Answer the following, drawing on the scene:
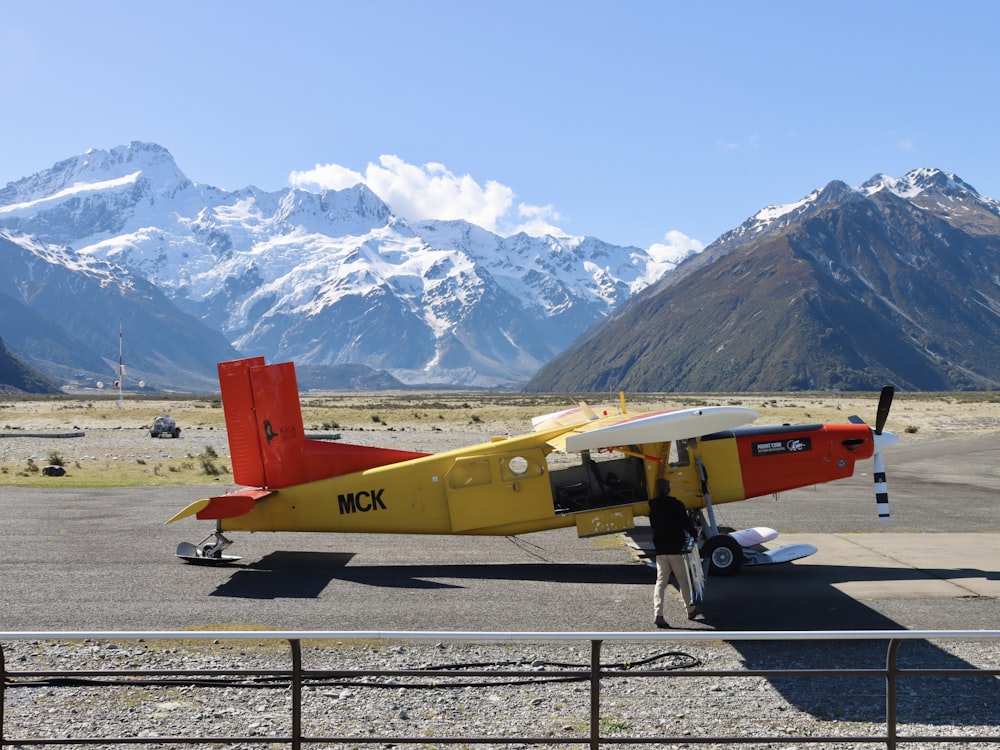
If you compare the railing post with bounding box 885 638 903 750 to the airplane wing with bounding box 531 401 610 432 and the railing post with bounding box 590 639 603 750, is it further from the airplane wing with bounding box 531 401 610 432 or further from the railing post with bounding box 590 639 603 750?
the airplane wing with bounding box 531 401 610 432

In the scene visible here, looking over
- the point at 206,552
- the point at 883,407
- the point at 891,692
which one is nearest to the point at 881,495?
the point at 883,407

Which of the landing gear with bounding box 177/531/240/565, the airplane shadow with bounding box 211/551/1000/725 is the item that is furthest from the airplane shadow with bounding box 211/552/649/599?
the landing gear with bounding box 177/531/240/565

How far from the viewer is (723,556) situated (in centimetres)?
1397

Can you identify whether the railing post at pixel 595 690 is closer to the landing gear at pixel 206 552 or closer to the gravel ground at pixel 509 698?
the gravel ground at pixel 509 698

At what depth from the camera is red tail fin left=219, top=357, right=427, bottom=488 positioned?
49.6 ft

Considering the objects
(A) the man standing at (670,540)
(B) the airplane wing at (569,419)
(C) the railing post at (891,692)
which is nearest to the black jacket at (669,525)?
(A) the man standing at (670,540)

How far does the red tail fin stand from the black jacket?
574 centimetres

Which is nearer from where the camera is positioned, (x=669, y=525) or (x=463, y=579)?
(x=669, y=525)

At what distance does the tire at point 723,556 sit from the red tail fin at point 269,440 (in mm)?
5945

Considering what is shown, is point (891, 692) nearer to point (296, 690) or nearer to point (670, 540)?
point (296, 690)

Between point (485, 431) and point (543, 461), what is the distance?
127ft

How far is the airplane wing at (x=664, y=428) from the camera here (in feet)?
40.3

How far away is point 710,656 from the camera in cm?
982

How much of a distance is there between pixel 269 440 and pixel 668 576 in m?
7.62
